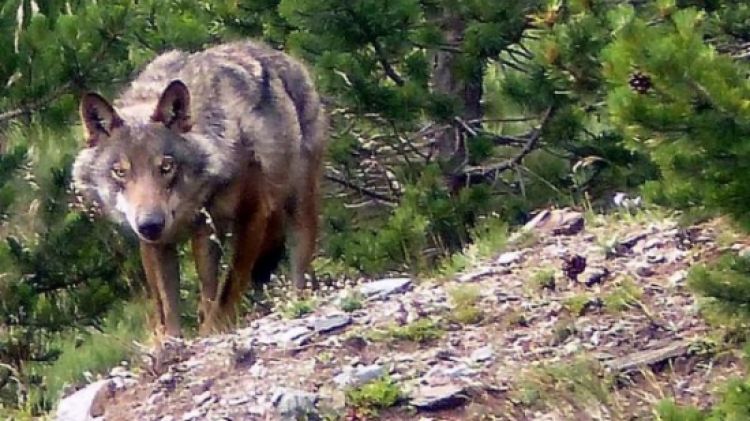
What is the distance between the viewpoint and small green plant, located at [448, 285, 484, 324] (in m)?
5.87

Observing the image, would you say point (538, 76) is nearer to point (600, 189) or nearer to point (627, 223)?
point (600, 189)

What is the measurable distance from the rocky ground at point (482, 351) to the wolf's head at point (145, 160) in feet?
3.06

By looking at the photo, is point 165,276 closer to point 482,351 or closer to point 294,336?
point 294,336

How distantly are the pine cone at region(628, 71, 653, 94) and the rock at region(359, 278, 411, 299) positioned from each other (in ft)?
9.36

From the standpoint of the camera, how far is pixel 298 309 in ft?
20.8

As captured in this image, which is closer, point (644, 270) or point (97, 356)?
point (644, 270)

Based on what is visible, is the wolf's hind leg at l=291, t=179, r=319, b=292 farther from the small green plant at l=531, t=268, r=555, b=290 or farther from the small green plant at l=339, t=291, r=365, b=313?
the small green plant at l=531, t=268, r=555, b=290

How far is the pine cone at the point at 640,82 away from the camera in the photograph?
12.0ft

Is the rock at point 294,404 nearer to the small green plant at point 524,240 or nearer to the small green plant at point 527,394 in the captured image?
the small green plant at point 527,394

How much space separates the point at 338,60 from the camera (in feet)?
31.0

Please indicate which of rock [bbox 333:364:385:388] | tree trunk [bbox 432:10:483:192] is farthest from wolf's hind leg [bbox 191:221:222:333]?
tree trunk [bbox 432:10:483:192]

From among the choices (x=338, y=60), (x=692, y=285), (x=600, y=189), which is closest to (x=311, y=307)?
(x=692, y=285)

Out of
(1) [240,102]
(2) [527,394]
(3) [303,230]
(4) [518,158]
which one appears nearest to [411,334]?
(2) [527,394]

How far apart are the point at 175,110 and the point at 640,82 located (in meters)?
4.02
